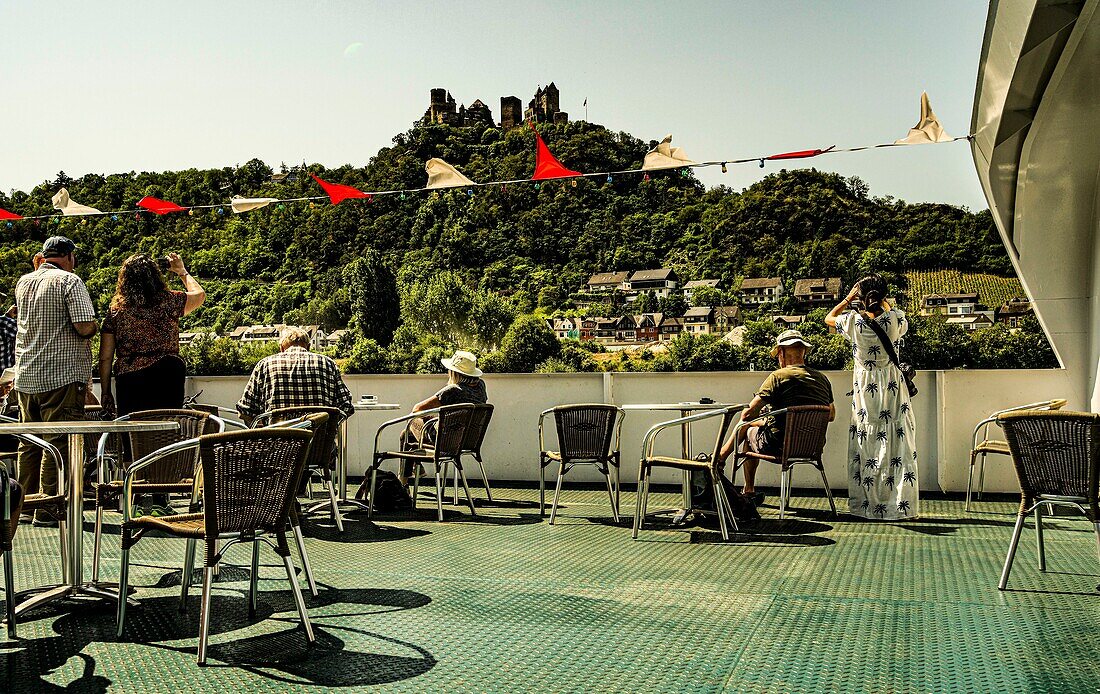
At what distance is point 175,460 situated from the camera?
15.3 feet

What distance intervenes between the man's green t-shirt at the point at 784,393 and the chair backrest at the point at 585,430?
39.0 inches

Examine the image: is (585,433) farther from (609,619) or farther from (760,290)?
(760,290)

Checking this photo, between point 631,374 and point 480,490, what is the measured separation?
1623 millimetres

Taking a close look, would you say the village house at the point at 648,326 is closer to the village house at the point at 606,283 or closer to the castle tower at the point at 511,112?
the village house at the point at 606,283

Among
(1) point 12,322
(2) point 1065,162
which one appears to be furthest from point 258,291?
(2) point 1065,162

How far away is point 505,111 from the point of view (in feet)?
60.1

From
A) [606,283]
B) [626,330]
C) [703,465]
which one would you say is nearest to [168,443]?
[703,465]

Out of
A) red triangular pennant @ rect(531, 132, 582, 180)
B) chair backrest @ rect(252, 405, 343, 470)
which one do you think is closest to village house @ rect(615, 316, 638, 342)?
red triangular pennant @ rect(531, 132, 582, 180)

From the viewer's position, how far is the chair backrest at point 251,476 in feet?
10.4

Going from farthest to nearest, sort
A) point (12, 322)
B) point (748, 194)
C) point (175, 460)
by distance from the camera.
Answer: point (748, 194)
point (12, 322)
point (175, 460)

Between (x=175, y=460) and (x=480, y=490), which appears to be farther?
(x=480, y=490)

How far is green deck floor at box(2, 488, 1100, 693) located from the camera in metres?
3.02

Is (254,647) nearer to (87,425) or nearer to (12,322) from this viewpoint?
(87,425)

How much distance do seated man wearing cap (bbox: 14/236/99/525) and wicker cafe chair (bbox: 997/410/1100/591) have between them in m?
4.49
